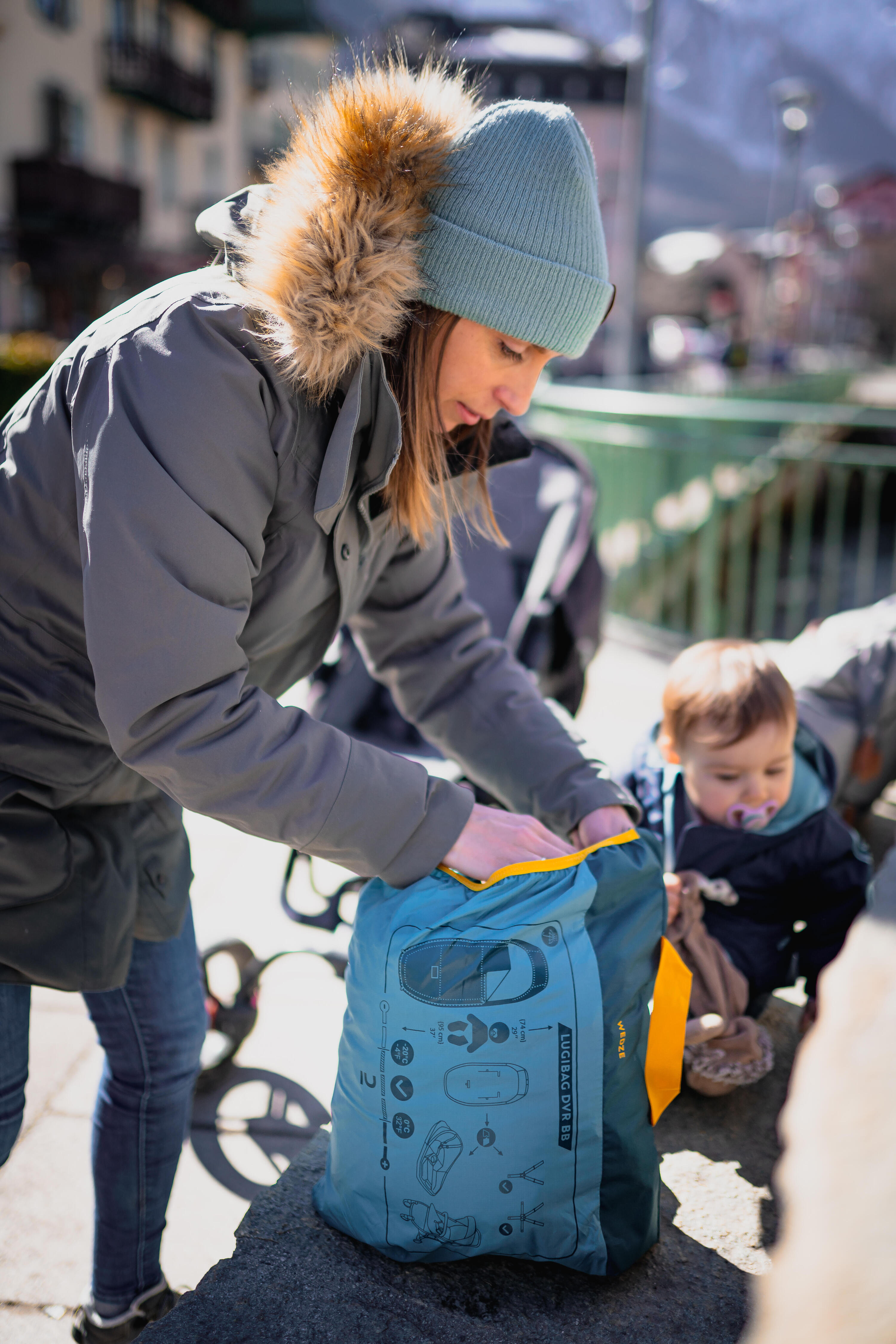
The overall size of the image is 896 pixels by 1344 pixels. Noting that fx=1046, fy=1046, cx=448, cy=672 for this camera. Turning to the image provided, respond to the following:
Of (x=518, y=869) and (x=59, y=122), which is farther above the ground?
(x=59, y=122)

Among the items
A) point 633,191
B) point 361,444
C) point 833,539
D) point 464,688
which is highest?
point 633,191

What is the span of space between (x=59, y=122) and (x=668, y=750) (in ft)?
73.7

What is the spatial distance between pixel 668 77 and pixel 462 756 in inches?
334

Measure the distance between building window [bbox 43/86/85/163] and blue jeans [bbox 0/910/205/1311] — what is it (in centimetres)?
2151

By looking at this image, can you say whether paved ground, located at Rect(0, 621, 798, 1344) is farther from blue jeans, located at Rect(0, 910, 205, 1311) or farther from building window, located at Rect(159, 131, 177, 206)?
building window, located at Rect(159, 131, 177, 206)

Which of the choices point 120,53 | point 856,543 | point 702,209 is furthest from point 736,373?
point 702,209

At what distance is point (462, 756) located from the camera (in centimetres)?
190

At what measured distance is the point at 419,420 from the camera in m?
1.53

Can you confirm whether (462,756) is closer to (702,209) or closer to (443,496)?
(443,496)

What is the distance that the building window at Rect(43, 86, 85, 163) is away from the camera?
20.0 m

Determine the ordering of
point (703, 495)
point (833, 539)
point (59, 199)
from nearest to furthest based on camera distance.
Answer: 1. point (833, 539)
2. point (703, 495)
3. point (59, 199)

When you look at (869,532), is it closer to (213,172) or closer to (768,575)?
(768,575)

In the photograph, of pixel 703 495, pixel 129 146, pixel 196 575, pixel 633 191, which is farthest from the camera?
pixel 129 146

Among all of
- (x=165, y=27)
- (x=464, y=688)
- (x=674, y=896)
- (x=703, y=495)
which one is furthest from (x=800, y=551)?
(x=165, y=27)
